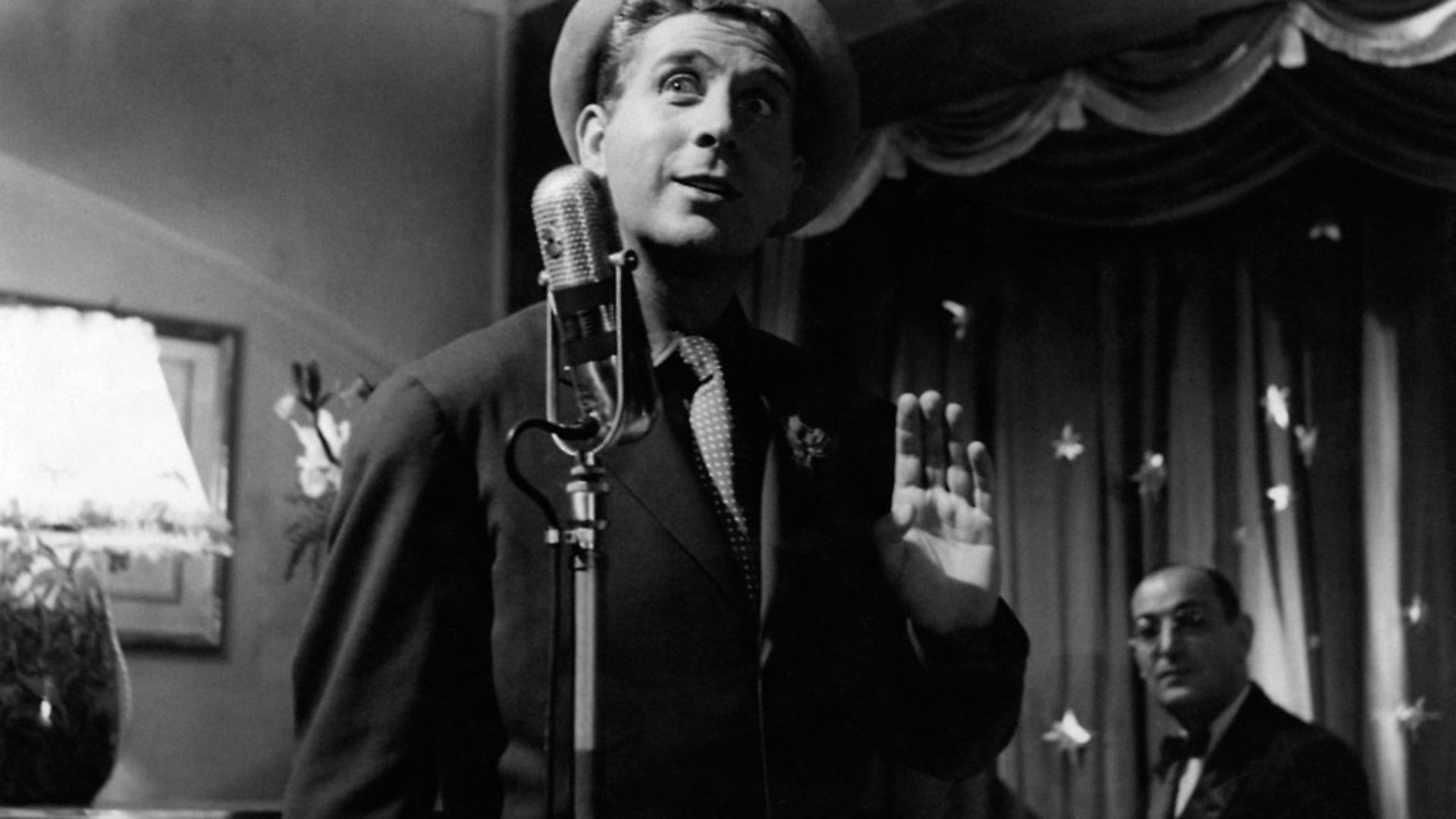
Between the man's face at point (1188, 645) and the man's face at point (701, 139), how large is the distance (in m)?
1.53

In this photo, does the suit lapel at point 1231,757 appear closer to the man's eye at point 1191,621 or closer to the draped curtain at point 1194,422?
the draped curtain at point 1194,422

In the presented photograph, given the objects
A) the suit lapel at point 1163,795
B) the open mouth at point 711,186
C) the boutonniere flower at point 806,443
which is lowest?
the suit lapel at point 1163,795

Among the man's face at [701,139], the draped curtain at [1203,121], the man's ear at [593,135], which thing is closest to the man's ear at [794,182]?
the man's face at [701,139]

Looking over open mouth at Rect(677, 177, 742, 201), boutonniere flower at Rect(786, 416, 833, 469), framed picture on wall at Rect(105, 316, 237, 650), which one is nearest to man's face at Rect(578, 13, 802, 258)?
open mouth at Rect(677, 177, 742, 201)

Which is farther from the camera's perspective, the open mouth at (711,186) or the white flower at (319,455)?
the white flower at (319,455)

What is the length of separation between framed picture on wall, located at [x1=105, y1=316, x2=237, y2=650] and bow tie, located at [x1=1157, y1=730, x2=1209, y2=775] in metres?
1.52

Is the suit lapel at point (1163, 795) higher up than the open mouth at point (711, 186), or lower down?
lower down

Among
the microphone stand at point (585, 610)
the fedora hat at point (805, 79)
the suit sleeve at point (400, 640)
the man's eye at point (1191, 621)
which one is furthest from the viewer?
the man's eye at point (1191, 621)

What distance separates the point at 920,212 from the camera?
3281 mm

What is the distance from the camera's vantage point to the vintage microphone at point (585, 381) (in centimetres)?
108

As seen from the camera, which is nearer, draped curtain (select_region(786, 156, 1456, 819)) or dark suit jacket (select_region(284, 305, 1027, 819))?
dark suit jacket (select_region(284, 305, 1027, 819))

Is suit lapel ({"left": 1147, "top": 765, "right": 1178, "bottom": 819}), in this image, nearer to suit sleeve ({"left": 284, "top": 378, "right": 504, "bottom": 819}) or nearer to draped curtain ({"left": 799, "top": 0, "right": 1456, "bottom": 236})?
draped curtain ({"left": 799, "top": 0, "right": 1456, "bottom": 236})

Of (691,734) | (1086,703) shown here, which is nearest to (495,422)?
(691,734)

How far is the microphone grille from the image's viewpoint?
45.3 inches
